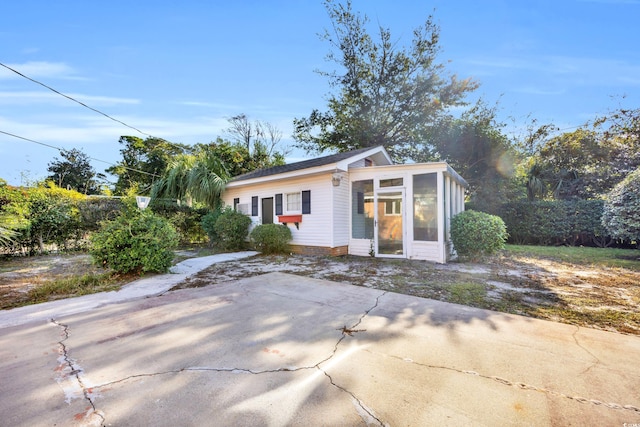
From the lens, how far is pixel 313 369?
2.13m

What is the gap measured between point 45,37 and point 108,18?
1882 millimetres

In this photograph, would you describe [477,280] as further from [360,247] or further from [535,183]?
[535,183]

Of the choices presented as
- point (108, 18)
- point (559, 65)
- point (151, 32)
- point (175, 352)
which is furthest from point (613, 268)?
point (108, 18)

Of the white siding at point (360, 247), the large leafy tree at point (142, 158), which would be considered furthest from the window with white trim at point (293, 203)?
the large leafy tree at point (142, 158)

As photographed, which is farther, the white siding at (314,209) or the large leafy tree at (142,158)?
the large leafy tree at (142,158)

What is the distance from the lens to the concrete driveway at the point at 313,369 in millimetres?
1636

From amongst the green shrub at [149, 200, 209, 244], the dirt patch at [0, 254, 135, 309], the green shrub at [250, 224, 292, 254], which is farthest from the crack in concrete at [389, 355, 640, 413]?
the green shrub at [149, 200, 209, 244]

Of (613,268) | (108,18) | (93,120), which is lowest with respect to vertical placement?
(613,268)

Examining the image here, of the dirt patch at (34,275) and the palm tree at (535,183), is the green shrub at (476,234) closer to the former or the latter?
the dirt patch at (34,275)

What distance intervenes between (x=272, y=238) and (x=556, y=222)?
1203 centimetres

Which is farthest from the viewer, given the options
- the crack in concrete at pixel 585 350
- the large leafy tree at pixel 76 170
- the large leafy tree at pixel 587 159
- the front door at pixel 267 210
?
the large leafy tree at pixel 76 170

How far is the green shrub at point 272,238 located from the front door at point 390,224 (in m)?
3.13

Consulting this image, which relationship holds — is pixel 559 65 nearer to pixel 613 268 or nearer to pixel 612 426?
pixel 613 268

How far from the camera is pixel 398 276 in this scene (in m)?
5.66
